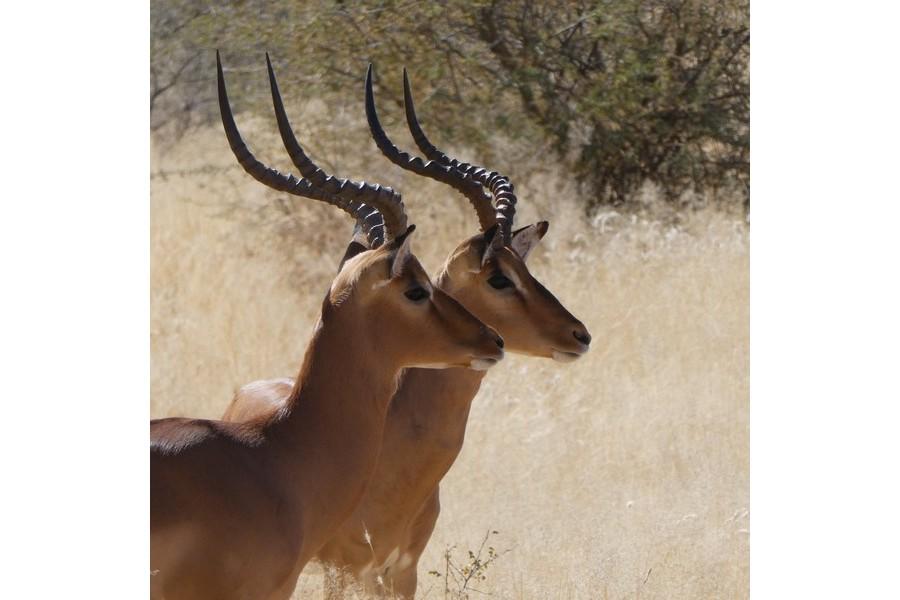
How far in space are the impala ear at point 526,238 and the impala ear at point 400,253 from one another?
1319 mm

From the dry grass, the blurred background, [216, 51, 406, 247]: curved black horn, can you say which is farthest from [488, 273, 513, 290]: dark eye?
the blurred background

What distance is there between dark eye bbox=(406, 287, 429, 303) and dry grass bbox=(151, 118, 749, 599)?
54.1 inches

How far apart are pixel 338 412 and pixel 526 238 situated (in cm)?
145

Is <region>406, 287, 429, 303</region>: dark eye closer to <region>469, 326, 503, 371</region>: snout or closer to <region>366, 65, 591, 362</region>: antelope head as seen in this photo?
<region>469, 326, 503, 371</region>: snout

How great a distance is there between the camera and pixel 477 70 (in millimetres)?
9898

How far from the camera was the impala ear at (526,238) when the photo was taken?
4.95 meters

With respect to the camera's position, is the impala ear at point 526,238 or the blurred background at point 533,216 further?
the blurred background at point 533,216

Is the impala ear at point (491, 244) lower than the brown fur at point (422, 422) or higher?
higher

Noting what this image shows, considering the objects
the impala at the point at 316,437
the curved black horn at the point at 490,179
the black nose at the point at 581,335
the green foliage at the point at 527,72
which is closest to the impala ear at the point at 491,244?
the curved black horn at the point at 490,179

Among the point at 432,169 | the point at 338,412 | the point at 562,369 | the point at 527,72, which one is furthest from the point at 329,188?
the point at 527,72

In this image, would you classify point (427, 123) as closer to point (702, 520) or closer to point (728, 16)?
point (728, 16)

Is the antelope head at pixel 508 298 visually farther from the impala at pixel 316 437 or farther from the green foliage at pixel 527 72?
the green foliage at pixel 527 72

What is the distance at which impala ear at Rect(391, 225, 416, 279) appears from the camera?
3.60m

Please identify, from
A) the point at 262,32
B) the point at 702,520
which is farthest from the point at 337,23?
the point at 702,520
